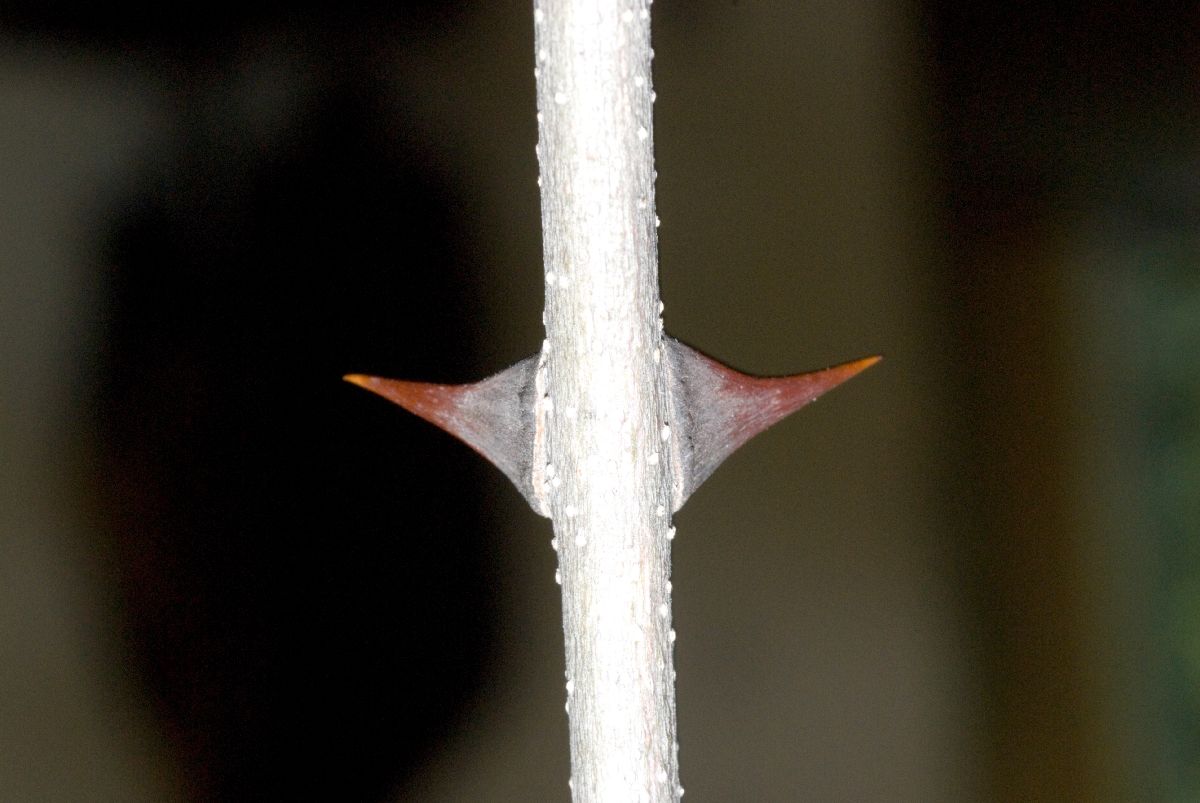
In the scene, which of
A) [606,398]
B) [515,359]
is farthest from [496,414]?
[515,359]

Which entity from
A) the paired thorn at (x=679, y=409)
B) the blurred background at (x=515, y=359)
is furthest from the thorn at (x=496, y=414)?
the blurred background at (x=515, y=359)

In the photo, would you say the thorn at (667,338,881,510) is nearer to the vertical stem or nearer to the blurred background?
the vertical stem

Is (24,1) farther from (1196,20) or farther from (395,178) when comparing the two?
(1196,20)

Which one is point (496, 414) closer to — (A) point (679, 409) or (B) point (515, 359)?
(A) point (679, 409)

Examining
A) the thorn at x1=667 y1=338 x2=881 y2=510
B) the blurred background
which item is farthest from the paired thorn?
the blurred background

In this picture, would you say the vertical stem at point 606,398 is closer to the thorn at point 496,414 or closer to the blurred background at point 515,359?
the thorn at point 496,414

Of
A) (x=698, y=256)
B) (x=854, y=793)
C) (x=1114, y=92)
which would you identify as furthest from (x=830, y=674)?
(x=1114, y=92)

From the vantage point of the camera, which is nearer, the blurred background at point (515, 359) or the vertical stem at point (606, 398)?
the vertical stem at point (606, 398)
